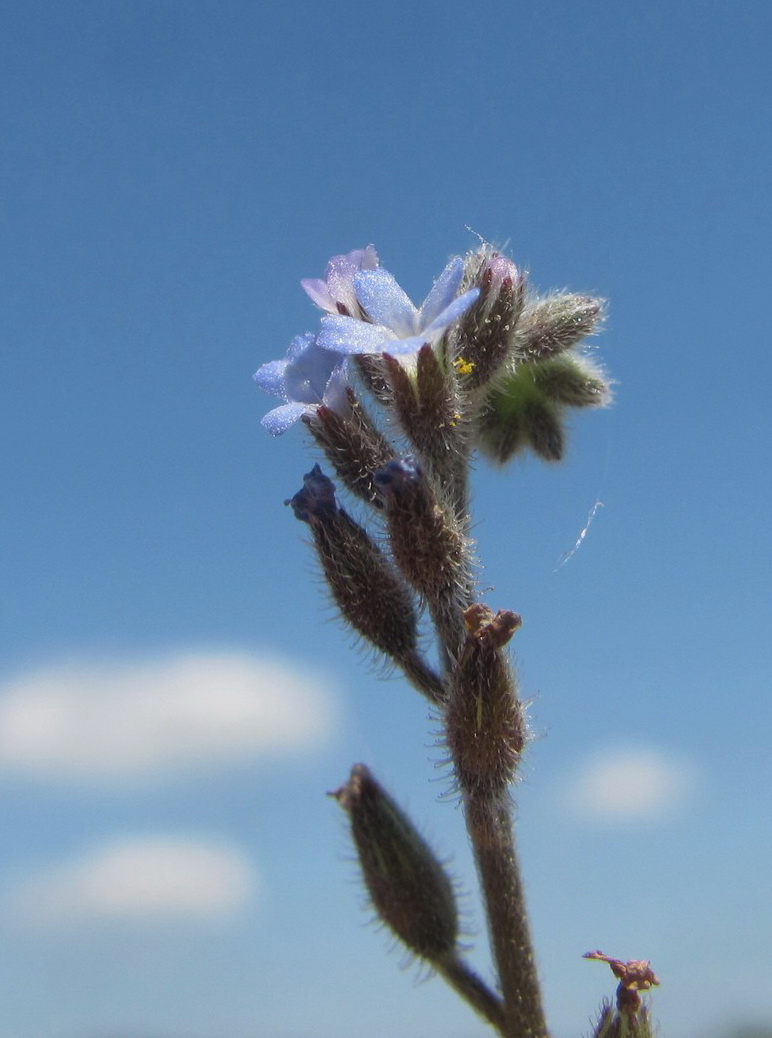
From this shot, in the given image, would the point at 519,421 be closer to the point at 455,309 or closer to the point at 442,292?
the point at 442,292

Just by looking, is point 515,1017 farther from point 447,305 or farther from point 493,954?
point 447,305

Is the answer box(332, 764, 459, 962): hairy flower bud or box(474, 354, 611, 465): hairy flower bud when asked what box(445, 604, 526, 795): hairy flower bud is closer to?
box(332, 764, 459, 962): hairy flower bud

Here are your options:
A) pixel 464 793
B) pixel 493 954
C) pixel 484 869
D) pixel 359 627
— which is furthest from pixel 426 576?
pixel 493 954

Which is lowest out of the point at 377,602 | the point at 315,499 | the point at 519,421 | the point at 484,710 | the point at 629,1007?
the point at 629,1007

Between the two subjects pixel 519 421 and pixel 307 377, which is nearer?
pixel 307 377

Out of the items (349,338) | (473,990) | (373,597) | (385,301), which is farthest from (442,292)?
(473,990)

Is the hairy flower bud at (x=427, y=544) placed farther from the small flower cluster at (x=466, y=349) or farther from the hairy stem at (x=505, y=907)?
the hairy stem at (x=505, y=907)
